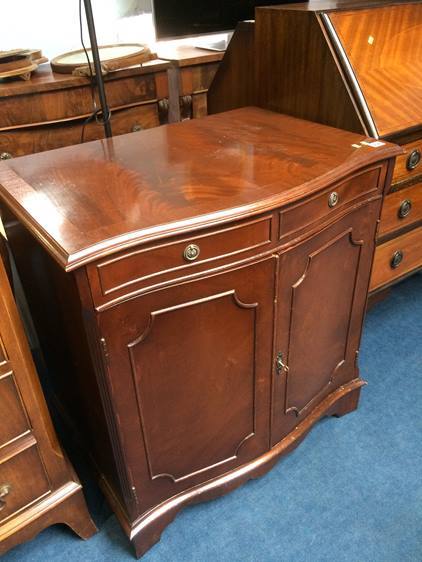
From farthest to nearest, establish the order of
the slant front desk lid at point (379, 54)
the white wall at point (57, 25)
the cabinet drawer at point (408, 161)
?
the white wall at point (57, 25), the cabinet drawer at point (408, 161), the slant front desk lid at point (379, 54)

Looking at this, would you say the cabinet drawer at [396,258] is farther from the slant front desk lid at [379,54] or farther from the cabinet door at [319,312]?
the slant front desk lid at [379,54]

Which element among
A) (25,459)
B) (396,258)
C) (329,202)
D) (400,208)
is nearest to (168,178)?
(329,202)

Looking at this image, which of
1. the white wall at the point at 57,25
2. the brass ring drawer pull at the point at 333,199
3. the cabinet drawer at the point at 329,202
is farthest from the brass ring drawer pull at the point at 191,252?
the white wall at the point at 57,25

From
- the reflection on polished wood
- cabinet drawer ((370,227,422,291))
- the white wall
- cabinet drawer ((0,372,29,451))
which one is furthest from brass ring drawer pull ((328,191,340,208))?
the white wall

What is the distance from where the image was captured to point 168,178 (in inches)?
36.8

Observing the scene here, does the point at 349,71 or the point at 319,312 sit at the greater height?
the point at 349,71

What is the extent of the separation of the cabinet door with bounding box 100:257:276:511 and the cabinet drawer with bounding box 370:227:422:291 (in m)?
0.58

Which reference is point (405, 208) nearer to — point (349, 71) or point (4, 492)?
point (349, 71)

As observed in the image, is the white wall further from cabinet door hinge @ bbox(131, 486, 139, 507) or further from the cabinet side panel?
cabinet door hinge @ bbox(131, 486, 139, 507)

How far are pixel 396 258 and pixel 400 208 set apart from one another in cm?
18

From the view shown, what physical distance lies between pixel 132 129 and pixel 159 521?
1.03 meters

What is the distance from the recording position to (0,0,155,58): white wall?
1.41 metres

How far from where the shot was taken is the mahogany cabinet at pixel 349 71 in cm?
115

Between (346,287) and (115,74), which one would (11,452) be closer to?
(346,287)
